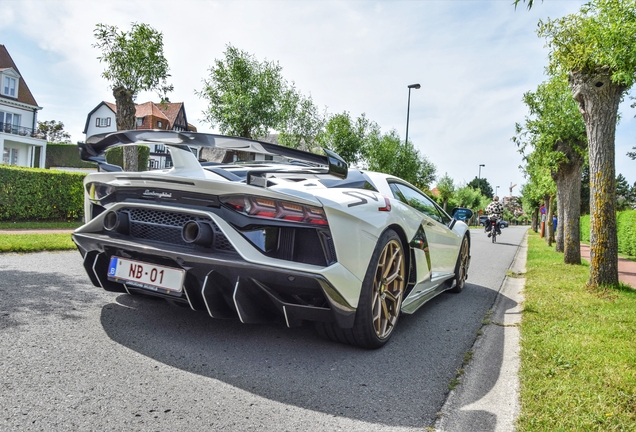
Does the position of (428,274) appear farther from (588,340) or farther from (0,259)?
(0,259)

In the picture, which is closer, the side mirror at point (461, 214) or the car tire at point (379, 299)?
the car tire at point (379, 299)

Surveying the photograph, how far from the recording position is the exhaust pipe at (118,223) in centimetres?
307

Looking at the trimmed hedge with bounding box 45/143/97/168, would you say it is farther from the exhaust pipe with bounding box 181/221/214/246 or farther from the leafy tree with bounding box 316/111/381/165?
the exhaust pipe with bounding box 181/221/214/246

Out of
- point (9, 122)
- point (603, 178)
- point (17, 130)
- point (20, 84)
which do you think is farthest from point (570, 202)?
point (20, 84)

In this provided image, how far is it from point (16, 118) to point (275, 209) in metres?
44.6

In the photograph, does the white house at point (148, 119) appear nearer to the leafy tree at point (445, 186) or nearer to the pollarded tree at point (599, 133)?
the leafy tree at point (445, 186)

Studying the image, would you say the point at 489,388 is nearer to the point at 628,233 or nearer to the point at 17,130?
the point at 628,233

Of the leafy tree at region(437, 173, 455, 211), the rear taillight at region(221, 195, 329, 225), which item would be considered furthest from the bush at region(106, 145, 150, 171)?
the leafy tree at region(437, 173, 455, 211)

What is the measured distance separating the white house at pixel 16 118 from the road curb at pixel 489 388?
41.8 metres

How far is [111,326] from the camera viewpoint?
10.7ft

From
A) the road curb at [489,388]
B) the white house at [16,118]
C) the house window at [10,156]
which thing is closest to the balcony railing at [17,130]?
the white house at [16,118]

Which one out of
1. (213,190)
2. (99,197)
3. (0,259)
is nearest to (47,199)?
(0,259)

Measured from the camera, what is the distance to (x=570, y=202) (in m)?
10.7

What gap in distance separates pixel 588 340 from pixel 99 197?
3.95 m
